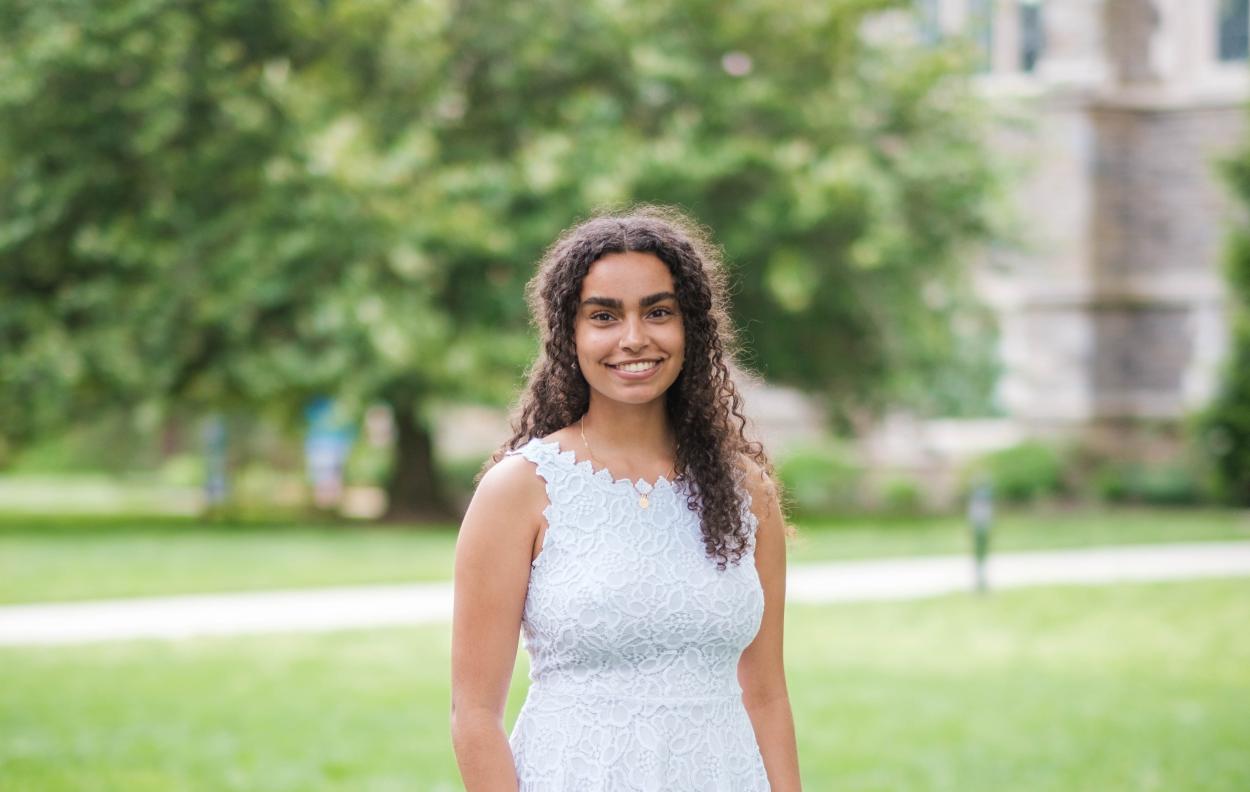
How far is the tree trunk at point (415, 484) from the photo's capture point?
901 inches

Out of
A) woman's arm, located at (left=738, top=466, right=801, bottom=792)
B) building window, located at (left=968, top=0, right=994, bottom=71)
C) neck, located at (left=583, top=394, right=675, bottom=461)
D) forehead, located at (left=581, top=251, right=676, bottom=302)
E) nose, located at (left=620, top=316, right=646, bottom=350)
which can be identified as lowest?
woman's arm, located at (left=738, top=466, right=801, bottom=792)

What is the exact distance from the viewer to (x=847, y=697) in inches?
383

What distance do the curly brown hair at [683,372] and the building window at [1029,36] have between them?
88.3ft

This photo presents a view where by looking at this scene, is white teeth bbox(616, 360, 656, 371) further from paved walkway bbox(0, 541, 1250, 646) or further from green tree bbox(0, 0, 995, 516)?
green tree bbox(0, 0, 995, 516)

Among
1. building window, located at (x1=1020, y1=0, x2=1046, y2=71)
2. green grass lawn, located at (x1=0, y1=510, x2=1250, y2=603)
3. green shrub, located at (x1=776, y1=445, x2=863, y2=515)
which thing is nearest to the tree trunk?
green grass lawn, located at (x1=0, y1=510, x2=1250, y2=603)

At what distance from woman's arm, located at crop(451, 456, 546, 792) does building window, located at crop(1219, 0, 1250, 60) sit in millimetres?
27084

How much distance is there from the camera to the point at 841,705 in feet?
31.0

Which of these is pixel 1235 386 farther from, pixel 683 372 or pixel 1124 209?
pixel 683 372

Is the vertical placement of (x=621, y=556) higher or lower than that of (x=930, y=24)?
lower

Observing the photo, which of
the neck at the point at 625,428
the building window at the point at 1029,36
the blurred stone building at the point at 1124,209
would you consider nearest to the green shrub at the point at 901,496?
the blurred stone building at the point at 1124,209

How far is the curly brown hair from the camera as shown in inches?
112

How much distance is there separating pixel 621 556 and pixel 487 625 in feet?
0.77

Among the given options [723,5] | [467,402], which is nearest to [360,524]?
[467,402]

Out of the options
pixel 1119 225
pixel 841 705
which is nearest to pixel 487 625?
pixel 841 705
